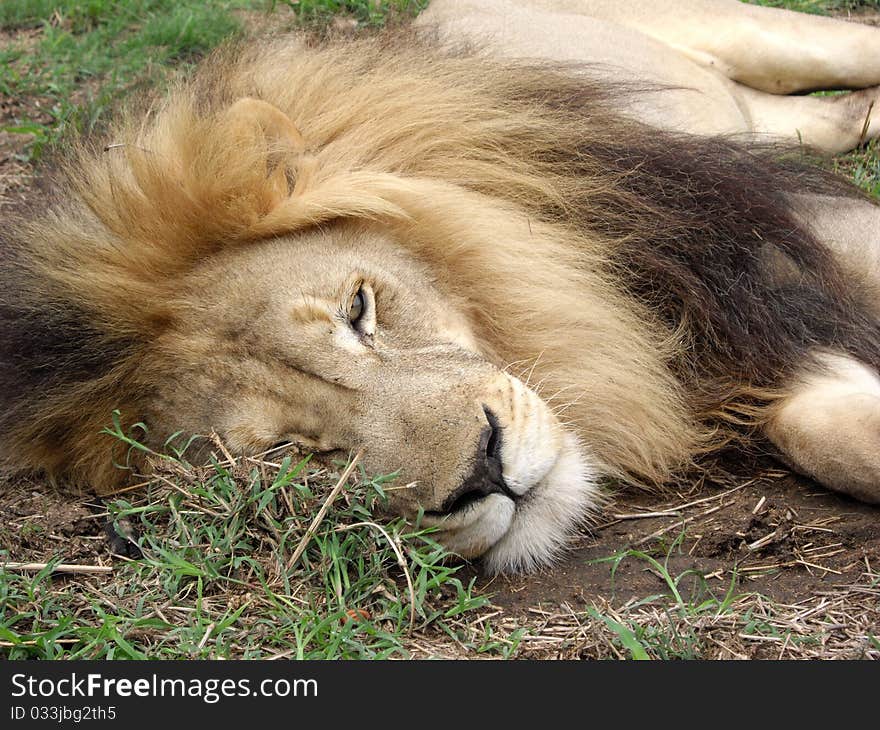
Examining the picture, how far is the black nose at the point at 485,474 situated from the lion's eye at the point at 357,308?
475mm

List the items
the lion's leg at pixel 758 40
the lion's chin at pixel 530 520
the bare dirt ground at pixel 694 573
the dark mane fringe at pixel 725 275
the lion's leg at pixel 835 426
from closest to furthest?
the bare dirt ground at pixel 694 573, the lion's chin at pixel 530 520, the lion's leg at pixel 835 426, the dark mane fringe at pixel 725 275, the lion's leg at pixel 758 40

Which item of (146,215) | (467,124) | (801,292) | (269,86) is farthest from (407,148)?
(801,292)

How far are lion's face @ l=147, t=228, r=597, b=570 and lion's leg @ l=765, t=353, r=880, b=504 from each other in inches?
24.7

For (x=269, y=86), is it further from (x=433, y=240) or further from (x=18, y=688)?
(x=18, y=688)

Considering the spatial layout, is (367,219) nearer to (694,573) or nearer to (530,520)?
(530,520)

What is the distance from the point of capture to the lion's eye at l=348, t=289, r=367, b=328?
124 inches

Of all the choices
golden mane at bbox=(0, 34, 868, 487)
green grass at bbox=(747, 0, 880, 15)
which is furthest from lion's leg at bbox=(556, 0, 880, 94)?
golden mane at bbox=(0, 34, 868, 487)

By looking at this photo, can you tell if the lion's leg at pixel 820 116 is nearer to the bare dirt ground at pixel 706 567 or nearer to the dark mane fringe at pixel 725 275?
the dark mane fringe at pixel 725 275

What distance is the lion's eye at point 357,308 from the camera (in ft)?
10.3

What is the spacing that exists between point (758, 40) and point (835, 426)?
276cm

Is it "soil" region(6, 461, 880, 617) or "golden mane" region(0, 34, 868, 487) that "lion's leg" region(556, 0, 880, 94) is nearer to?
"golden mane" region(0, 34, 868, 487)

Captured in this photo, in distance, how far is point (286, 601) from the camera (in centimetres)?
295

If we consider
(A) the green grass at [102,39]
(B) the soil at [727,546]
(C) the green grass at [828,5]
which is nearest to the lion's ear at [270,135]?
(B) the soil at [727,546]

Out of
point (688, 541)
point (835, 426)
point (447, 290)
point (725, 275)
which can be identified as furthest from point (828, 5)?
point (688, 541)
